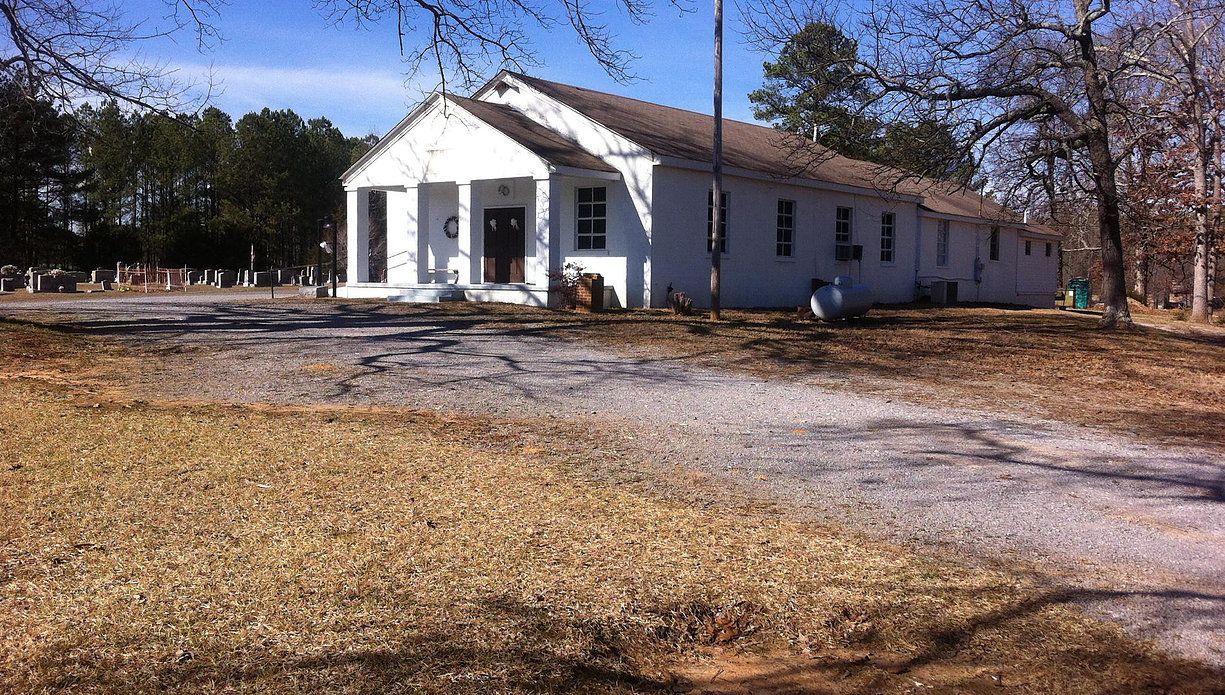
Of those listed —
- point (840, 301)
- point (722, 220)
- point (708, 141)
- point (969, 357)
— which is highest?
point (708, 141)

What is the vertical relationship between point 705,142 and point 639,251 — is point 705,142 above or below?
above

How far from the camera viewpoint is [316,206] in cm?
5559

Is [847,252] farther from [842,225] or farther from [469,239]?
[469,239]

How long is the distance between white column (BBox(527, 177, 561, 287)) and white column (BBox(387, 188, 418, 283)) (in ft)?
15.2

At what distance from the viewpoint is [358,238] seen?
74.3ft

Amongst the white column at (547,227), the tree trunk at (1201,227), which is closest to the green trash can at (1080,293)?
the tree trunk at (1201,227)

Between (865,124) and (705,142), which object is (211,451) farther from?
(705,142)

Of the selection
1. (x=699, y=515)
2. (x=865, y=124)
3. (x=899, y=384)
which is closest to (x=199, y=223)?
(x=865, y=124)

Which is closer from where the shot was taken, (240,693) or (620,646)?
(240,693)

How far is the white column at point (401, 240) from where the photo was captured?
2286cm

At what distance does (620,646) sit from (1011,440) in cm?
519

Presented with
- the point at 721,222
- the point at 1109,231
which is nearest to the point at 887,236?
the point at 721,222

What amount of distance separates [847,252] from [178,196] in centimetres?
4685

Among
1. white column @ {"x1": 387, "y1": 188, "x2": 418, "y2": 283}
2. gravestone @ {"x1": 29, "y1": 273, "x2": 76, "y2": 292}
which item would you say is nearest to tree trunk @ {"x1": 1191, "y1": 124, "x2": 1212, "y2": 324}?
white column @ {"x1": 387, "y1": 188, "x2": 418, "y2": 283}
